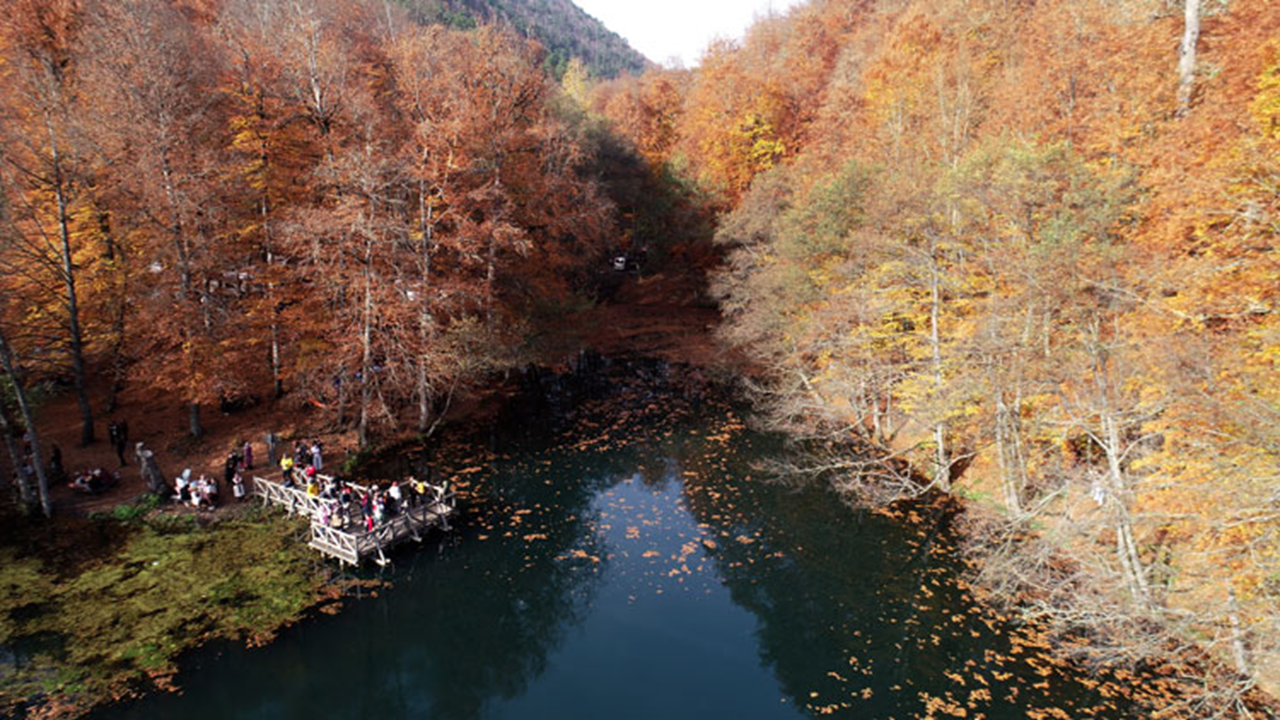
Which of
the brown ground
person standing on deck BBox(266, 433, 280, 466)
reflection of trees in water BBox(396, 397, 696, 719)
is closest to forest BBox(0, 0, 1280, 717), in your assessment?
the brown ground

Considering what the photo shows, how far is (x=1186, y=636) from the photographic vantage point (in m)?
14.5

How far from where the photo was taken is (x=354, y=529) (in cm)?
2034

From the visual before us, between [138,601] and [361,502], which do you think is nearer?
[138,601]

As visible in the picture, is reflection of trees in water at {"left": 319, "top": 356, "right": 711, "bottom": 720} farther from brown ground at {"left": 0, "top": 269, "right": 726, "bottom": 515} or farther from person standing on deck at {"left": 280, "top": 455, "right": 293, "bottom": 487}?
brown ground at {"left": 0, "top": 269, "right": 726, "bottom": 515}

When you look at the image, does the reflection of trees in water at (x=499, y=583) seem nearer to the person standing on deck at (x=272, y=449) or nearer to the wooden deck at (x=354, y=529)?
the wooden deck at (x=354, y=529)

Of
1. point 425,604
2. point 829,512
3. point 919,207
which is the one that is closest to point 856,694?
point 829,512

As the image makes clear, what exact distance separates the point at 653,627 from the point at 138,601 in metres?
14.7

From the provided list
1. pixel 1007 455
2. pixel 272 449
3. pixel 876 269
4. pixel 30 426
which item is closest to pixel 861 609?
pixel 1007 455

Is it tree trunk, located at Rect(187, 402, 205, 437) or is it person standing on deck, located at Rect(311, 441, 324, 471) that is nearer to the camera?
person standing on deck, located at Rect(311, 441, 324, 471)

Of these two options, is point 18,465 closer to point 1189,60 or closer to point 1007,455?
point 1007,455

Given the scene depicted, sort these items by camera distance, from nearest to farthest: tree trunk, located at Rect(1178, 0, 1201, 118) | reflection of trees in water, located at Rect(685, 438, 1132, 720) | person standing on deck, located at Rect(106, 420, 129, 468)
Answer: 1. reflection of trees in water, located at Rect(685, 438, 1132, 720)
2. tree trunk, located at Rect(1178, 0, 1201, 118)
3. person standing on deck, located at Rect(106, 420, 129, 468)

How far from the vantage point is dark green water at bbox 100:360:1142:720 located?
1477cm

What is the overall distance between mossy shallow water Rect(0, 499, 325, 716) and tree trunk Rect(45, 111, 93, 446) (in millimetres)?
7840

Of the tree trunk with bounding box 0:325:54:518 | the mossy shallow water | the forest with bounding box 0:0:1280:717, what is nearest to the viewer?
the mossy shallow water
